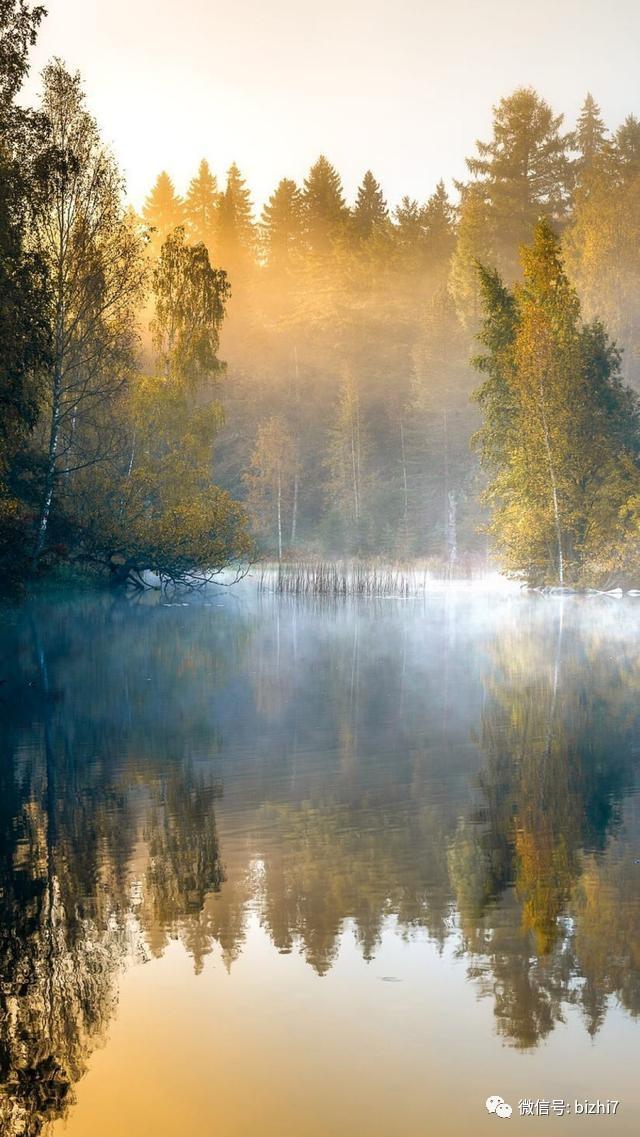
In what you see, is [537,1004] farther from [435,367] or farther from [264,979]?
[435,367]

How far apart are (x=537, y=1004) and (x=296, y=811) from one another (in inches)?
163

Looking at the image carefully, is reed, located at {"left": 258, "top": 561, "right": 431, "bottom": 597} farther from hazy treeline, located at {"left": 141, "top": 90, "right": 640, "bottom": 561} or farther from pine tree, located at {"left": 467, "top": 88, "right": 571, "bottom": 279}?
pine tree, located at {"left": 467, "top": 88, "right": 571, "bottom": 279}

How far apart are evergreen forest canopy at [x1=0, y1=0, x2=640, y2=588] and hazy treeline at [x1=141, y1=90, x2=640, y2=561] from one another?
17 centimetres

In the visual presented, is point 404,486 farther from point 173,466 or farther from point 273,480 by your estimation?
point 173,466

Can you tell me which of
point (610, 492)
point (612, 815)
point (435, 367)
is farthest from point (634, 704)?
point (435, 367)

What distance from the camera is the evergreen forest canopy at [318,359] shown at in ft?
110

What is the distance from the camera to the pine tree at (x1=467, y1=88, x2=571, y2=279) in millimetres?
75188

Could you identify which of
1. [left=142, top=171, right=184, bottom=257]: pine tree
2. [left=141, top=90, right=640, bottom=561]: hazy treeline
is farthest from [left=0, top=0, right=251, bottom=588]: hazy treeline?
[left=142, top=171, right=184, bottom=257]: pine tree

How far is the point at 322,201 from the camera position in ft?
296

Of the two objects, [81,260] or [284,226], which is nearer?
[81,260]

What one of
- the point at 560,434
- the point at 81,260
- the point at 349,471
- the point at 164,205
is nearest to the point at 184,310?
the point at 81,260

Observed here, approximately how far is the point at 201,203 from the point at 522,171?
3103 cm

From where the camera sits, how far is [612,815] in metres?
9.30

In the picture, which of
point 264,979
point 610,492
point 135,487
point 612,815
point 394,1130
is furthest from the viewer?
point 610,492
